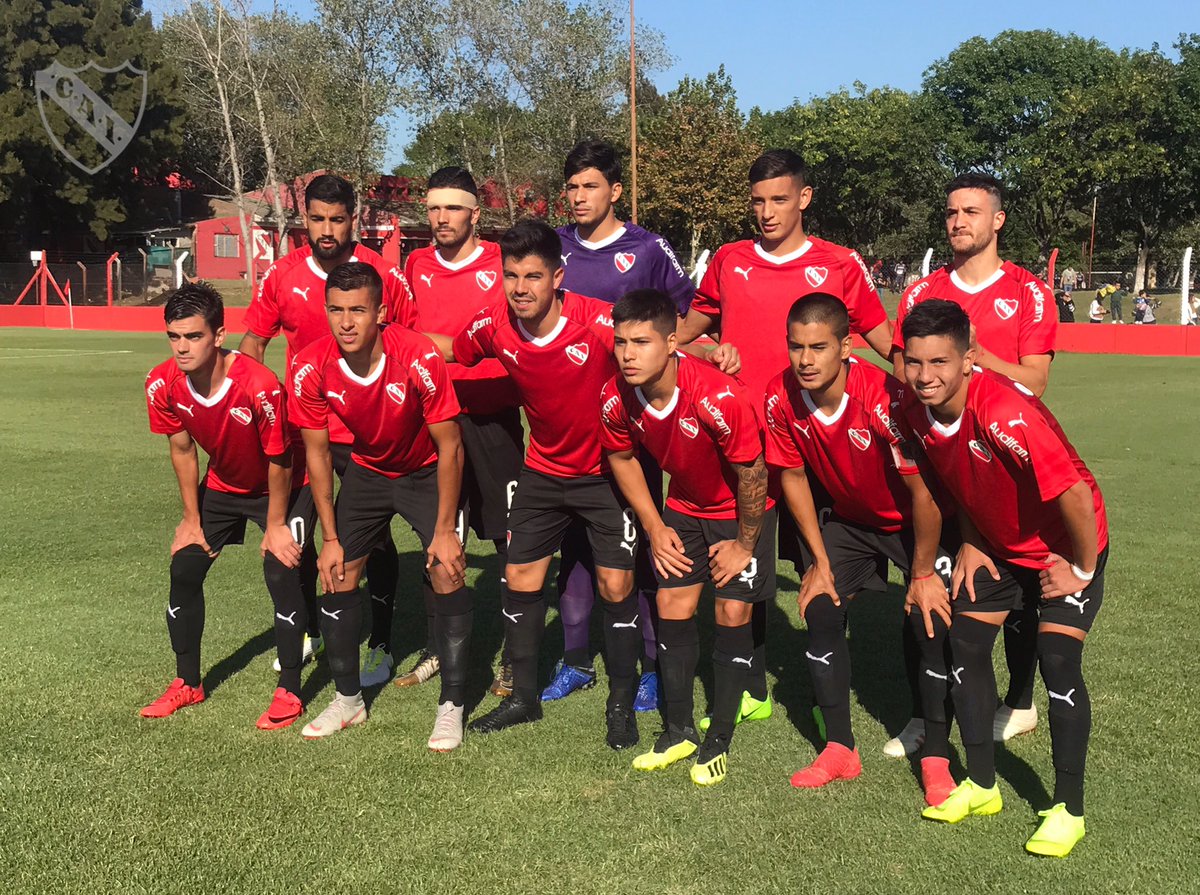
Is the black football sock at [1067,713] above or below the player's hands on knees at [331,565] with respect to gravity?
below

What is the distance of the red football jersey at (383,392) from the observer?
5.08 meters

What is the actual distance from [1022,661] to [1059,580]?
1.27 m

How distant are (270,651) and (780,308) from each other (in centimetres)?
346

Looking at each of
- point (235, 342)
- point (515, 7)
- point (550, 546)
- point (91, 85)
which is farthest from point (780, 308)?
point (91, 85)

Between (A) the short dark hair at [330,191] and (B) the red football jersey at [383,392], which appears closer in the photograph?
(B) the red football jersey at [383,392]

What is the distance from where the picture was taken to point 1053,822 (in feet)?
13.1

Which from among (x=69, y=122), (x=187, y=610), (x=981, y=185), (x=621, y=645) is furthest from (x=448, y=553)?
(x=69, y=122)

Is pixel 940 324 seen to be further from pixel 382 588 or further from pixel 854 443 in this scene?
pixel 382 588

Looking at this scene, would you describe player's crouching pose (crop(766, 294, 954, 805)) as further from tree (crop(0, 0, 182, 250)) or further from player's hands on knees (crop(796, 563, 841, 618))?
tree (crop(0, 0, 182, 250))

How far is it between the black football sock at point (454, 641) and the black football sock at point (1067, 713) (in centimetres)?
258

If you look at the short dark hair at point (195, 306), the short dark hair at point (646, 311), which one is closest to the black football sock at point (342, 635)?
the short dark hair at point (195, 306)

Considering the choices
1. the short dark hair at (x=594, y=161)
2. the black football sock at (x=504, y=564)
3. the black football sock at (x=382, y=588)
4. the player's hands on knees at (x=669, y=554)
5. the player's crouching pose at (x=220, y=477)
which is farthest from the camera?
the black football sock at (x=382, y=588)

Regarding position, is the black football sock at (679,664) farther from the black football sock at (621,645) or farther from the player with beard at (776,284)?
the player with beard at (776,284)

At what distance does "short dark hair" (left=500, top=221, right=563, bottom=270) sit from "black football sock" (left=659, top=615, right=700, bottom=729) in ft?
5.68
